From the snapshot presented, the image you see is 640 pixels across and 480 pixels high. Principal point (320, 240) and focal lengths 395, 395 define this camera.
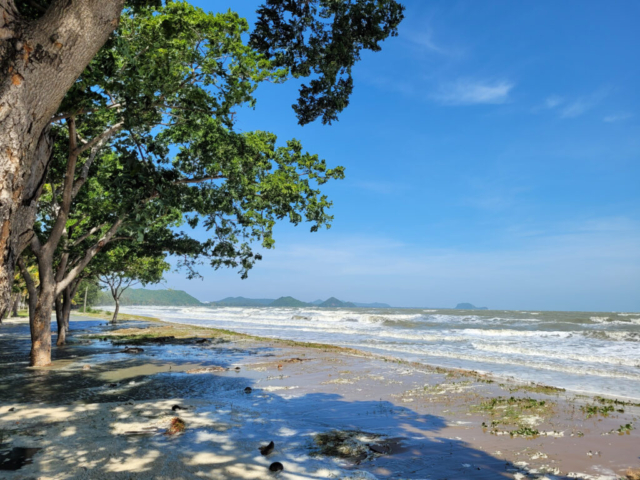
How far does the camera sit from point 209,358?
14789 millimetres

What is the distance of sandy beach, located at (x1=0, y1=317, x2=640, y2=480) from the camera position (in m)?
4.70

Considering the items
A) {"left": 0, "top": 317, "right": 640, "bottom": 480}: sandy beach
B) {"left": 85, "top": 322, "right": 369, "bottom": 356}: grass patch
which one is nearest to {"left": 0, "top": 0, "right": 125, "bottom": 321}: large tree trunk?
{"left": 0, "top": 317, "right": 640, "bottom": 480}: sandy beach

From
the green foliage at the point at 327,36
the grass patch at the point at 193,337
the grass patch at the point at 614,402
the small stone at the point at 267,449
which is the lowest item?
the grass patch at the point at 193,337

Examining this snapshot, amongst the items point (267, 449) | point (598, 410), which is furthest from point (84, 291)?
point (598, 410)

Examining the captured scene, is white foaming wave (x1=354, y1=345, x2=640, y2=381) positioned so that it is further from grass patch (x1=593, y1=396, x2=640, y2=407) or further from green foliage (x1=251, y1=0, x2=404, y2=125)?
green foliage (x1=251, y1=0, x2=404, y2=125)

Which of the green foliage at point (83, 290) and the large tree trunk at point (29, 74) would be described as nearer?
the large tree trunk at point (29, 74)

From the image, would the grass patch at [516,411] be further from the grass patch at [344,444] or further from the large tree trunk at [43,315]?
the large tree trunk at [43,315]

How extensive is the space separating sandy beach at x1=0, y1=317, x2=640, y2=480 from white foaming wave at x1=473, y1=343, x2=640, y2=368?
8.72 m

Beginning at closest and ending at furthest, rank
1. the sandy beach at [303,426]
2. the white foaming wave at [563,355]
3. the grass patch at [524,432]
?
the sandy beach at [303,426], the grass patch at [524,432], the white foaming wave at [563,355]

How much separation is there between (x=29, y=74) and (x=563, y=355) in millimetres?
22086

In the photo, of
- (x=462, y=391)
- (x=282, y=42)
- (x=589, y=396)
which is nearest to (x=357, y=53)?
(x=282, y=42)

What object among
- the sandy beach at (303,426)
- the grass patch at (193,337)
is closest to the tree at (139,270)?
the grass patch at (193,337)

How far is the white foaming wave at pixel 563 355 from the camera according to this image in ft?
55.0

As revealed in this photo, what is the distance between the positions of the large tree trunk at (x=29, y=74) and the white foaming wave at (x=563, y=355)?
2012 centimetres
